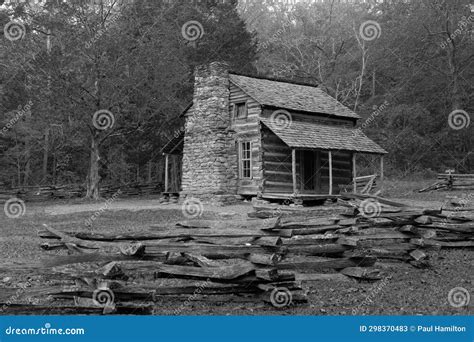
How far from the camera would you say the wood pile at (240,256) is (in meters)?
6.45

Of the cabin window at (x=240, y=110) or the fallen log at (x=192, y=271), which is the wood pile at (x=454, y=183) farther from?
the fallen log at (x=192, y=271)

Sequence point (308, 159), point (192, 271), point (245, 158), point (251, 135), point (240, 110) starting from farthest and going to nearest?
point (308, 159) < point (240, 110) < point (245, 158) < point (251, 135) < point (192, 271)

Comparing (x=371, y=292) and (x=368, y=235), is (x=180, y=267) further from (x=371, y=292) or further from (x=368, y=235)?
(x=368, y=235)

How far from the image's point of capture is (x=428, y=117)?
3706cm

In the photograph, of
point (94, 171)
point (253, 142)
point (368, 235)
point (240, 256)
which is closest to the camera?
point (240, 256)

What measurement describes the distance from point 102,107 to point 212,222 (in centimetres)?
2010

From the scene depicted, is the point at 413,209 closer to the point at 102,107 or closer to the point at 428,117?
the point at 102,107

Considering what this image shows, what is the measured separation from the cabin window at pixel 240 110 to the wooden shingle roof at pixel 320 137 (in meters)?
1.44

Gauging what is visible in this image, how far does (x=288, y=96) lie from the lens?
25125 mm

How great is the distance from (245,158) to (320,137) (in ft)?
11.6

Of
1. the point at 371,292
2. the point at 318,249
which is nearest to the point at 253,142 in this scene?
the point at 318,249

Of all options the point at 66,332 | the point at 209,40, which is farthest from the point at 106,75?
the point at 66,332

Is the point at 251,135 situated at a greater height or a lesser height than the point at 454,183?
greater

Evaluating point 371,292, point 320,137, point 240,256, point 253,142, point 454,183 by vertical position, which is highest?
point 320,137
